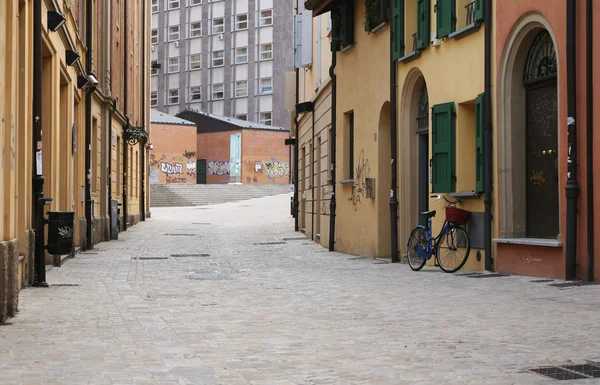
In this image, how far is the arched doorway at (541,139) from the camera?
12695mm

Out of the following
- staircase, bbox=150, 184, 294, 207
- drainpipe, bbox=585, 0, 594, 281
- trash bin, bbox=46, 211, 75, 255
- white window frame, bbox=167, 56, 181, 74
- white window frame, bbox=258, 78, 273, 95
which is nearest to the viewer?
drainpipe, bbox=585, 0, 594, 281

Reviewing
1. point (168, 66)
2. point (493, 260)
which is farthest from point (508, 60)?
point (168, 66)

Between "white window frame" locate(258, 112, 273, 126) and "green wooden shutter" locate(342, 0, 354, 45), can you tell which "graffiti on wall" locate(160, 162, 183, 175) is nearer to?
"white window frame" locate(258, 112, 273, 126)

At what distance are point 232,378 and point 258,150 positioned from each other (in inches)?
2651

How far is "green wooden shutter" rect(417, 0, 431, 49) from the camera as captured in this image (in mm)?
16094

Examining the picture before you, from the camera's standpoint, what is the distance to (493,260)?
45.1 feet

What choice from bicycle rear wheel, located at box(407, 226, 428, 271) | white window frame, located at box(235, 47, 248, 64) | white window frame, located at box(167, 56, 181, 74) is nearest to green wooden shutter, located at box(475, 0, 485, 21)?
bicycle rear wheel, located at box(407, 226, 428, 271)

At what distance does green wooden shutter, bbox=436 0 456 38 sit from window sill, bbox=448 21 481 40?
5.7 inches

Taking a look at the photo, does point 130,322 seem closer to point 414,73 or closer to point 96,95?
point 414,73

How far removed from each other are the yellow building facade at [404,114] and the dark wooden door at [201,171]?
51954mm

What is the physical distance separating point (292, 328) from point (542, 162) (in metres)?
6.14

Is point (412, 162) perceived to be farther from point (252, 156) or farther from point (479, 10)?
point (252, 156)

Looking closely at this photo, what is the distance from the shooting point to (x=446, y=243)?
1485cm

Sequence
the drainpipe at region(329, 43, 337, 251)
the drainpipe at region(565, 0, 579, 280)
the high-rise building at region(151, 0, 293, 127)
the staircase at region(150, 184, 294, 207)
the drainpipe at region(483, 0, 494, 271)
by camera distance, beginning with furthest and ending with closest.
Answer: the high-rise building at region(151, 0, 293, 127) → the staircase at region(150, 184, 294, 207) → the drainpipe at region(329, 43, 337, 251) → the drainpipe at region(483, 0, 494, 271) → the drainpipe at region(565, 0, 579, 280)
